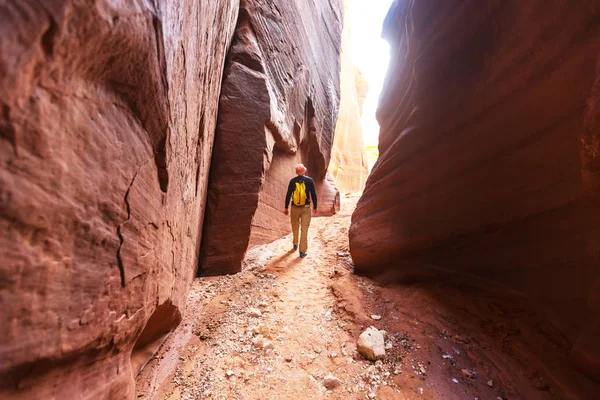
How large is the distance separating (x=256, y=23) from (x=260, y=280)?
4437 mm

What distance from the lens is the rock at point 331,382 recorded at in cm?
211

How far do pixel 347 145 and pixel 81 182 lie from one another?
66.2 ft

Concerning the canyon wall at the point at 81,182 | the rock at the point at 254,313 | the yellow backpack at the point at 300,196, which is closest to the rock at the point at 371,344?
the rock at the point at 254,313

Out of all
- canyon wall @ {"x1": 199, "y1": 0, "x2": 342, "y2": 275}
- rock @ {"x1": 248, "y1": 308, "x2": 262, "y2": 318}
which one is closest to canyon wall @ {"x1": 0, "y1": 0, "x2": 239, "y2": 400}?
rock @ {"x1": 248, "y1": 308, "x2": 262, "y2": 318}

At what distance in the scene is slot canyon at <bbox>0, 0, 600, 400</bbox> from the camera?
0.92m

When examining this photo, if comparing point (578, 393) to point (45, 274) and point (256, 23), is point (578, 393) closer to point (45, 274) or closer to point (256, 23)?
point (45, 274)

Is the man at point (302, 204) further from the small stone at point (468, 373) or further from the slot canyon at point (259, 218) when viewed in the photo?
the small stone at point (468, 373)

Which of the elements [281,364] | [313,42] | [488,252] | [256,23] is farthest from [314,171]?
[281,364]

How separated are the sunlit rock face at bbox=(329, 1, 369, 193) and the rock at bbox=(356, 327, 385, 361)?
16.6 m

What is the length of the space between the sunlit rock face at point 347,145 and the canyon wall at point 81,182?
17.7m

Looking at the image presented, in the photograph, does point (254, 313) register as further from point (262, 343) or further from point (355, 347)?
point (355, 347)

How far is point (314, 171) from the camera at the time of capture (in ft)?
31.4

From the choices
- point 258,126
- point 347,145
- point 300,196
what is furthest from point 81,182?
point 347,145

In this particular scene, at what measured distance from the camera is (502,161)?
8.48ft
